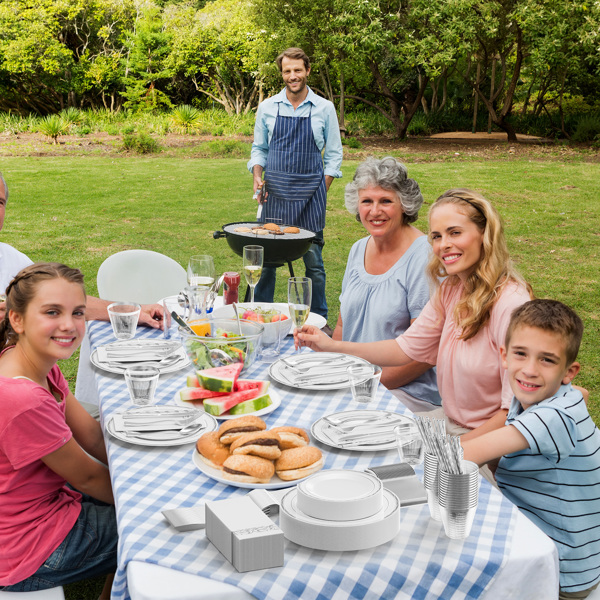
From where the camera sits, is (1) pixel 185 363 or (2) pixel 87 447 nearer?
(2) pixel 87 447

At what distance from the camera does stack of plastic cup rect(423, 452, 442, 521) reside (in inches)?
57.0

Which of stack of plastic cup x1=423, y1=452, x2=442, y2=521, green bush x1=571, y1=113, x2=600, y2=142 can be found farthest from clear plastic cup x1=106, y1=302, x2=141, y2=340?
green bush x1=571, y1=113, x2=600, y2=142

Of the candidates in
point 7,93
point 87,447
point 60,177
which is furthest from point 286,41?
point 87,447

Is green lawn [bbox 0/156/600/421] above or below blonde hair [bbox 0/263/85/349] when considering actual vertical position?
below

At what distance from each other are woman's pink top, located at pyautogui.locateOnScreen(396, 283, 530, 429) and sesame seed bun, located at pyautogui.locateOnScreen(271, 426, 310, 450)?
95 centimetres

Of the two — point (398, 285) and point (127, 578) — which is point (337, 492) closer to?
point (127, 578)

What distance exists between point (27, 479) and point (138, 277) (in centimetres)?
236

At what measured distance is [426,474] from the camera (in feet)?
4.86

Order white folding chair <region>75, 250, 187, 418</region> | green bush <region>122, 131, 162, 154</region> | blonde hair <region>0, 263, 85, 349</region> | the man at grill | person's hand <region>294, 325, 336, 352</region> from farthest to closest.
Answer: green bush <region>122, 131, 162, 154</region>
the man at grill
white folding chair <region>75, 250, 187, 418</region>
person's hand <region>294, 325, 336, 352</region>
blonde hair <region>0, 263, 85, 349</region>

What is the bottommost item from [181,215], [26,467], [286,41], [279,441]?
[181,215]

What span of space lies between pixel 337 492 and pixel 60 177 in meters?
12.6

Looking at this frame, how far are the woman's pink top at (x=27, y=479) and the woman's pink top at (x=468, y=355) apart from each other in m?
1.45

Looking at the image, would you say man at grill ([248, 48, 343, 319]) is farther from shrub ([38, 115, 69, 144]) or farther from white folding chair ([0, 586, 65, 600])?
shrub ([38, 115, 69, 144])

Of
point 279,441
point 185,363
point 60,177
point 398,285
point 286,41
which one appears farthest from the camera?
point 286,41
